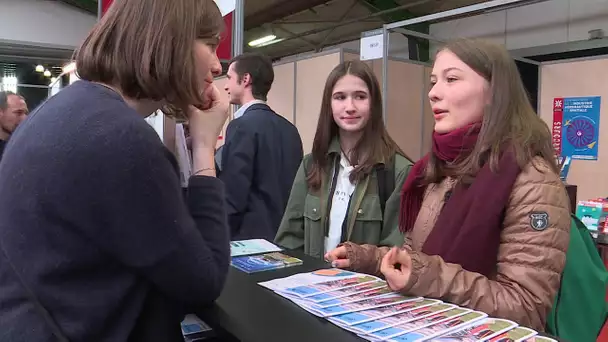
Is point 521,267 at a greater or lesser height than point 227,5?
lesser

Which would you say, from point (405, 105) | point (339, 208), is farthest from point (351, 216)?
point (405, 105)

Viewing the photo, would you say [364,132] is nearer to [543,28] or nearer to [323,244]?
[323,244]

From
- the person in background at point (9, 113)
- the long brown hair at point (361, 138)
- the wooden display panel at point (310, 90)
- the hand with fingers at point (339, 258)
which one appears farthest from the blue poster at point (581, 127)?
the person in background at point (9, 113)

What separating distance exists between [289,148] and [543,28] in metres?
5.78

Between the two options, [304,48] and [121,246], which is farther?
[304,48]

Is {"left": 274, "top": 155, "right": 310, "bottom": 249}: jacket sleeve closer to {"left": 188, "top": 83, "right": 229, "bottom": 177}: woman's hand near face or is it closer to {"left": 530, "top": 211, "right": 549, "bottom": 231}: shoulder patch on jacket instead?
{"left": 188, "top": 83, "right": 229, "bottom": 177}: woman's hand near face

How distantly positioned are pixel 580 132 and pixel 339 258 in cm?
436

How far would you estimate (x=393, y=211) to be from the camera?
1.79 meters

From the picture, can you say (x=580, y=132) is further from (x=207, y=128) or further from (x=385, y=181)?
(x=207, y=128)

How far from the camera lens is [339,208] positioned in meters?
1.86

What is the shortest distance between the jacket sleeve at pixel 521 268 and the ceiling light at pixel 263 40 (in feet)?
34.8

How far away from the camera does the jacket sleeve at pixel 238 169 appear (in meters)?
2.41

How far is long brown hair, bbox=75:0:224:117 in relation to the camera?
92 cm

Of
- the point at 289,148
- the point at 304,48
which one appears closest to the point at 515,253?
the point at 289,148
